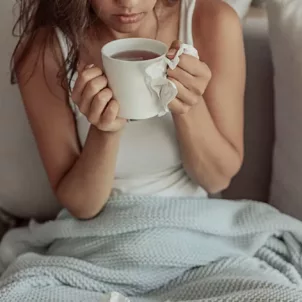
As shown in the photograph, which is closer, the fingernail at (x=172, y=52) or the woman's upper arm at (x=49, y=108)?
the fingernail at (x=172, y=52)

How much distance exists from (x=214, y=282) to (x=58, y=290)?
231mm

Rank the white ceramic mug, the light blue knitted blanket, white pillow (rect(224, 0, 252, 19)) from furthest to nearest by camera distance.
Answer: white pillow (rect(224, 0, 252, 19)) < the light blue knitted blanket < the white ceramic mug

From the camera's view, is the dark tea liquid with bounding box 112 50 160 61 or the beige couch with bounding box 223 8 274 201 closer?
the dark tea liquid with bounding box 112 50 160 61

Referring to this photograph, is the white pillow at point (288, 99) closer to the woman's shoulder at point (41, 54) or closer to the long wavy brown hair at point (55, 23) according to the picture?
the long wavy brown hair at point (55, 23)

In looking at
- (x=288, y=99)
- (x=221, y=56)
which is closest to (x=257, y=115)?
(x=288, y=99)

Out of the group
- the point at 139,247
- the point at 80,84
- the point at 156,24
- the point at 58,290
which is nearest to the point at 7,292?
the point at 58,290

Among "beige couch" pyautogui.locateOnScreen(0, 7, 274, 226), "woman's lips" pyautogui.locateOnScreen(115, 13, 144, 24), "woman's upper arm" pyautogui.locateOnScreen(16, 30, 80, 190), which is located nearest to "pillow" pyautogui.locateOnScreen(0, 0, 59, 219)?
"beige couch" pyautogui.locateOnScreen(0, 7, 274, 226)

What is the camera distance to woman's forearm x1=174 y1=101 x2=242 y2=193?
3.48ft

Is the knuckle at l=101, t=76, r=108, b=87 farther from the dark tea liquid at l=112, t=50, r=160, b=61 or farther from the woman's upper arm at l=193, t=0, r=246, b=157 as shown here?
the woman's upper arm at l=193, t=0, r=246, b=157

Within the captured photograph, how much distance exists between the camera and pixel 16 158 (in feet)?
4.23

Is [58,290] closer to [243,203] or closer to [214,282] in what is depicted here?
[214,282]

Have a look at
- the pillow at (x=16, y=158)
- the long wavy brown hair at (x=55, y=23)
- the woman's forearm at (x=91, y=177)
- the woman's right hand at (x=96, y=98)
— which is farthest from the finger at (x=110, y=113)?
the pillow at (x=16, y=158)

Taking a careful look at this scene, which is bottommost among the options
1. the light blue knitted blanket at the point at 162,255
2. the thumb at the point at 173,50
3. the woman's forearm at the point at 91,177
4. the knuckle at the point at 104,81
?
the light blue knitted blanket at the point at 162,255

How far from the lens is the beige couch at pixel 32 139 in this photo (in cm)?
127
